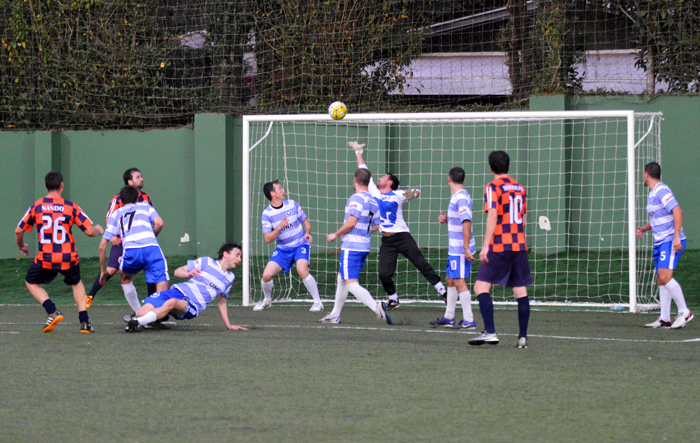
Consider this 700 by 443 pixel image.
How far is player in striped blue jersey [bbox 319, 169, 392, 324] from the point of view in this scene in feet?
26.2

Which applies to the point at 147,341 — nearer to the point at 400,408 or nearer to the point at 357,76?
the point at 400,408

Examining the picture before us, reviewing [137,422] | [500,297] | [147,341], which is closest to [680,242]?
[500,297]

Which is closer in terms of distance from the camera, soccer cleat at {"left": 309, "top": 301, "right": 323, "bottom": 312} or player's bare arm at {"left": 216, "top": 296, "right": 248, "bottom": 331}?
player's bare arm at {"left": 216, "top": 296, "right": 248, "bottom": 331}

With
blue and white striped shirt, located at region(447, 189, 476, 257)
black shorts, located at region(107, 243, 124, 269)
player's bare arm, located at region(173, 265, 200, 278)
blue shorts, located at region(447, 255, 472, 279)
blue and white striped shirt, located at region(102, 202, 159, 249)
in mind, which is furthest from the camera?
black shorts, located at region(107, 243, 124, 269)

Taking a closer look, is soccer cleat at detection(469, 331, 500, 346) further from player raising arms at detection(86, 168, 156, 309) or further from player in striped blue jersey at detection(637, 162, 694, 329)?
player raising arms at detection(86, 168, 156, 309)

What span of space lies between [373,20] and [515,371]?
34.8ft

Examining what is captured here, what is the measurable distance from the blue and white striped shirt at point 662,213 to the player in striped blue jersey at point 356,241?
293cm

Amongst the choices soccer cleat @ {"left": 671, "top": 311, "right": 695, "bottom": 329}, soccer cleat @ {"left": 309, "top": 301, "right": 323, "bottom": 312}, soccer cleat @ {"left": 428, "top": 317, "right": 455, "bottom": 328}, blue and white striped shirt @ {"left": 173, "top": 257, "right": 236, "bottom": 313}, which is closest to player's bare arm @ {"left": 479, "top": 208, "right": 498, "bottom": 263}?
soccer cleat @ {"left": 428, "top": 317, "right": 455, "bottom": 328}

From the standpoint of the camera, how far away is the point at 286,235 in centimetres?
962

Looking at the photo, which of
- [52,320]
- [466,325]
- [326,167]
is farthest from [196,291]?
[326,167]

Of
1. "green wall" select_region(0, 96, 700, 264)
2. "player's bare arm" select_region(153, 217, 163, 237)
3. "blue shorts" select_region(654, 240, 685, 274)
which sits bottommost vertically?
"blue shorts" select_region(654, 240, 685, 274)

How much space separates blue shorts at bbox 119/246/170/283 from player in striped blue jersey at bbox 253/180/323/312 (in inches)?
73.6

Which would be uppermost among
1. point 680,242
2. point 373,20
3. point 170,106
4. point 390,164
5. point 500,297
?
point 373,20

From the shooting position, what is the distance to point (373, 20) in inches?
579
